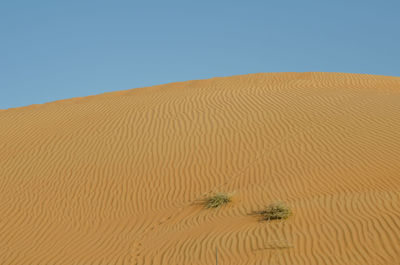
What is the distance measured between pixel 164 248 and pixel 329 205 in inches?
139

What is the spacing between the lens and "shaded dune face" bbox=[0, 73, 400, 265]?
929 centimetres

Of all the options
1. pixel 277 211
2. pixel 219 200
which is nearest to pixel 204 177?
pixel 219 200

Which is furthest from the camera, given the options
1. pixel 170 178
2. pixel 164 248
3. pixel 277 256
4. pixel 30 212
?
pixel 170 178

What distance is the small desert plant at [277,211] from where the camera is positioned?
32.6ft

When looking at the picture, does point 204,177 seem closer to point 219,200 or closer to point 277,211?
point 219,200

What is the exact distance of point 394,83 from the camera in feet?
76.2

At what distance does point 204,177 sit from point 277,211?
12.7 ft

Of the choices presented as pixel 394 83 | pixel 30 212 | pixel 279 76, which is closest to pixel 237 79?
pixel 279 76

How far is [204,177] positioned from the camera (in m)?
13.7

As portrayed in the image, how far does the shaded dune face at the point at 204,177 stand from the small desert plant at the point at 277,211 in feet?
0.64

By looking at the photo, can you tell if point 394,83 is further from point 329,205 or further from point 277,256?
point 277,256

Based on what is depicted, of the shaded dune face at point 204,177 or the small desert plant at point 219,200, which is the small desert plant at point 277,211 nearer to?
the shaded dune face at point 204,177

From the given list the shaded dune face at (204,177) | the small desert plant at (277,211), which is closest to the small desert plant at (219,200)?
Answer: the shaded dune face at (204,177)

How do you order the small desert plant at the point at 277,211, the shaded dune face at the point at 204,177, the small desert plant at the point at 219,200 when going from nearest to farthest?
1. the shaded dune face at the point at 204,177
2. the small desert plant at the point at 277,211
3. the small desert plant at the point at 219,200
